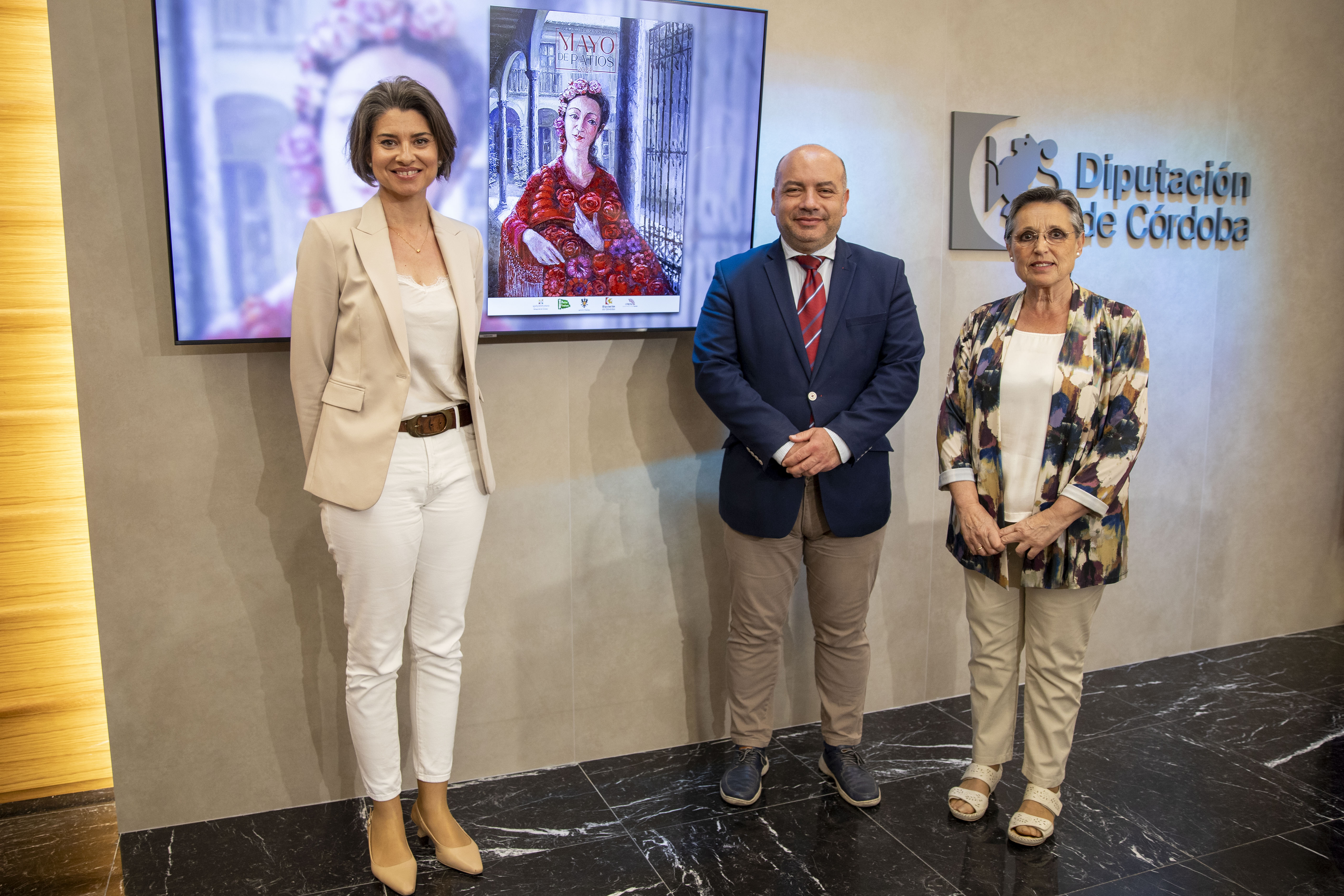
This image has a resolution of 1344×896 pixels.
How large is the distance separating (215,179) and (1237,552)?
167 inches

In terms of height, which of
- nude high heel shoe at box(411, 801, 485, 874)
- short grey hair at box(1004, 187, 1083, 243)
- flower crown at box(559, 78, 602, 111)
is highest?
flower crown at box(559, 78, 602, 111)

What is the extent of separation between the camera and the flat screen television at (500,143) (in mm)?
2561

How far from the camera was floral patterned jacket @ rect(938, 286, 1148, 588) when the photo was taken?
2625mm

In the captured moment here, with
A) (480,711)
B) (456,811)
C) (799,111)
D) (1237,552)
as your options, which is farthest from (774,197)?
(1237,552)

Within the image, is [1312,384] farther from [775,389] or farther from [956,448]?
[775,389]

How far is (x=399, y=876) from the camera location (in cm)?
255

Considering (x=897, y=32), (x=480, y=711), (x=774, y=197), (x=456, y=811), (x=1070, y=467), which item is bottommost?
(x=456, y=811)

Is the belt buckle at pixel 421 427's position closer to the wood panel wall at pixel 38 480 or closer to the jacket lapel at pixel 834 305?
the jacket lapel at pixel 834 305

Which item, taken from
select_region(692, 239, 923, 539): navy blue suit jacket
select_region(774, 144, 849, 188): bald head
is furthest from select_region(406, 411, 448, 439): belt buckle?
select_region(774, 144, 849, 188): bald head

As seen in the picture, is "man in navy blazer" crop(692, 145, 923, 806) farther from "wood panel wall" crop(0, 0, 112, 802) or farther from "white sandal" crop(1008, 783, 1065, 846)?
"wood panel wall" crop(0, 0, 112, 802)

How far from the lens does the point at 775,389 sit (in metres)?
2.88

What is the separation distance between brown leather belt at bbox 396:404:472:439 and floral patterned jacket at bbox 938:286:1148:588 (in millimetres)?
1377

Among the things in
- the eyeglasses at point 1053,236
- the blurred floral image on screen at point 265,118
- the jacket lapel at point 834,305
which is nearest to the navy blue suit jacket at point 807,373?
the jacket lapel at point 834,305

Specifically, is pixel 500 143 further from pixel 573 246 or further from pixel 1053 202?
pixel 1053 202
